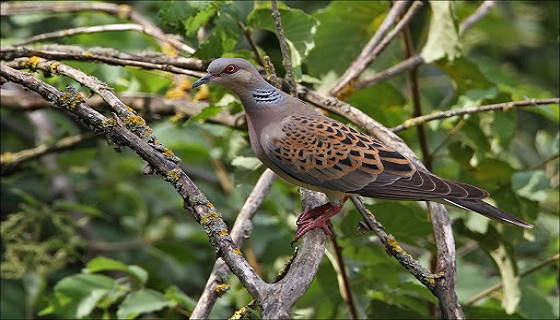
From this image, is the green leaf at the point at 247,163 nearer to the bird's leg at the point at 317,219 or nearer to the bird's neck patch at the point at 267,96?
the bird's neck patch at the point at 267,96

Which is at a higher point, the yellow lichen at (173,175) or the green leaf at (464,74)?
the green leaf at (464,74)

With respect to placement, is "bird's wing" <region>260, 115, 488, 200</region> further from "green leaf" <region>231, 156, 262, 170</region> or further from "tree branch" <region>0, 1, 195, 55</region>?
"tree branch" <region>0, 1, 195, 55</region>

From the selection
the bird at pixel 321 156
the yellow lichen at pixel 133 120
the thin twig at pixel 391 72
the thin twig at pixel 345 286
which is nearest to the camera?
the yellow lichen at pixel 133 120

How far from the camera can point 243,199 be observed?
17.5 feet

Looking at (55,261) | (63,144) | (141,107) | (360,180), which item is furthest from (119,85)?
(360,180)

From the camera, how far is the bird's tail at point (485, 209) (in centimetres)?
343

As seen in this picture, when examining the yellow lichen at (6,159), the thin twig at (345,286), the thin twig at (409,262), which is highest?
the yellow lichen at (6,159)

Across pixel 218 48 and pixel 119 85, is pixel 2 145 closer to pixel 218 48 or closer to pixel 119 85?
pixel 119 85

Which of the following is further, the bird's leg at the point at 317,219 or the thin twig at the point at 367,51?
the thin twig at the point at 367,51

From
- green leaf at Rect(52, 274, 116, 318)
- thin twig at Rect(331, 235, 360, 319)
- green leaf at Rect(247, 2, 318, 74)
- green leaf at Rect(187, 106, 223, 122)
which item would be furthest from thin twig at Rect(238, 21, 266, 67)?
green leaf at Rect(52, 274, 116, 318)

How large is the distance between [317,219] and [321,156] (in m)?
0.31

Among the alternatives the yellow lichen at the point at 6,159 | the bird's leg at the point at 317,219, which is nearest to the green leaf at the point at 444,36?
the bird's leg at the point at 317,219

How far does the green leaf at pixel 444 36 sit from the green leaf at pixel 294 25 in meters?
0.70

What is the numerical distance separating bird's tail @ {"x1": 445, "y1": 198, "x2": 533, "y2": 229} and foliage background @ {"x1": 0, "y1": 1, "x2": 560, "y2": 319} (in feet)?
1.67
